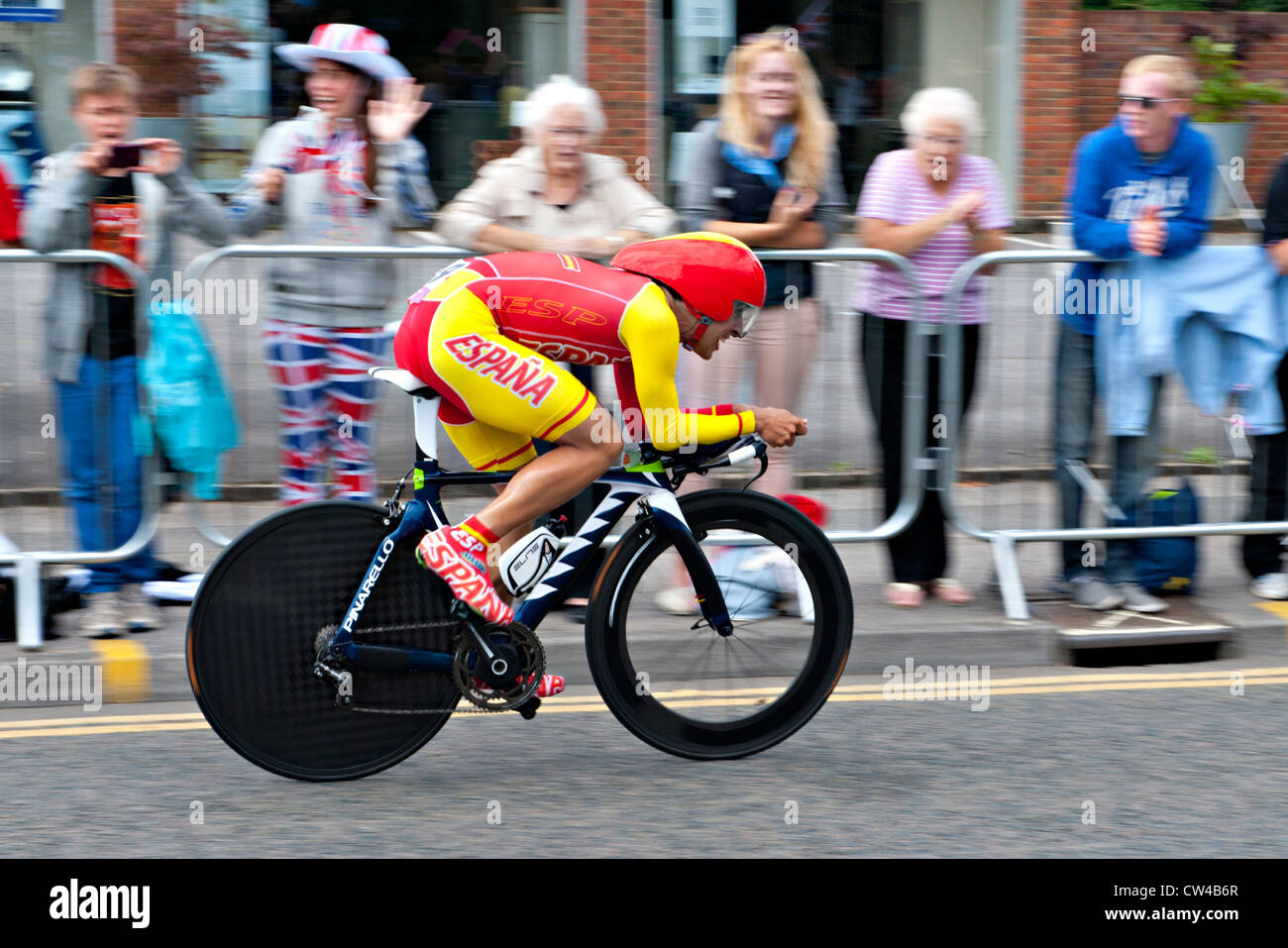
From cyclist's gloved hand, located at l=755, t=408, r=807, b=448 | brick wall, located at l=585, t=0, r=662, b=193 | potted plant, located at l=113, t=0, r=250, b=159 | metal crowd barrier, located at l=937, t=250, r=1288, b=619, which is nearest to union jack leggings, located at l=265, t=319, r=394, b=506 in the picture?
cyclist's gloved hand, located at l=755, t=408, r=807, b=448

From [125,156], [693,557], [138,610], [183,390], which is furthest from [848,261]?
[138,610]

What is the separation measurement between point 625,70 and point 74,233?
8318mm

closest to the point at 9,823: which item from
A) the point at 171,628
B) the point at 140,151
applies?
the point at 171,628

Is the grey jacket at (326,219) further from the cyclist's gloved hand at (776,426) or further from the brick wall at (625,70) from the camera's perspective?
the brick wall at (625,70)

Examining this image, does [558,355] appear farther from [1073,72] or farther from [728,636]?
[1073,72]

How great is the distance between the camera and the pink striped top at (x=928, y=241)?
624 centimetres

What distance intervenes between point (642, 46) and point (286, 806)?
1020 cm

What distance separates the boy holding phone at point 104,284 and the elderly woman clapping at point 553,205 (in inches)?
39.8

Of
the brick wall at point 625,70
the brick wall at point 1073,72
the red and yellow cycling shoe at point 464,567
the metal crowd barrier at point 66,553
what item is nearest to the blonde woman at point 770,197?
the red and yellow cycling shoe at point 464,567

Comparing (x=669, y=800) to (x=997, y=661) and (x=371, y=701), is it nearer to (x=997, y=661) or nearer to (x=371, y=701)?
→ (x=371, y=701)

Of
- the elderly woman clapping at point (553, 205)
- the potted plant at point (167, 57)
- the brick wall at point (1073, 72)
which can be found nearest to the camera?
the elderly woman clapping at point (553, 205)

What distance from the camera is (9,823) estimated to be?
14.0 feet

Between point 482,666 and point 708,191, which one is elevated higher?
point 708,191

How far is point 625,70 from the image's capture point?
1352 cm
